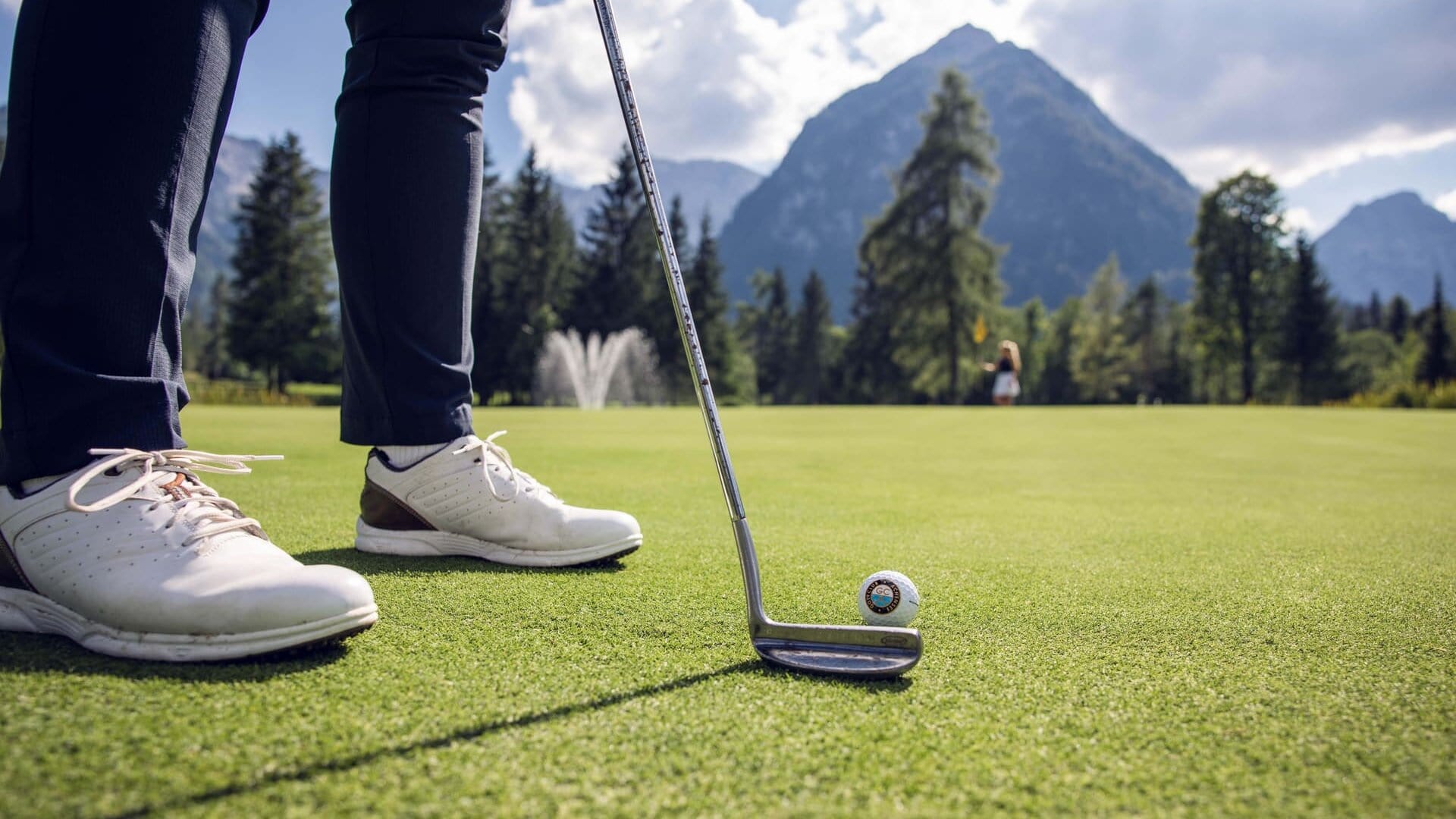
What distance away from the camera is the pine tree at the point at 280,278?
3369cm

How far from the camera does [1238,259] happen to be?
35875 millimetres

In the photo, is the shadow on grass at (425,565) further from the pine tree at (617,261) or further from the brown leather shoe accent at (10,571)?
the pine tree at (617,261)

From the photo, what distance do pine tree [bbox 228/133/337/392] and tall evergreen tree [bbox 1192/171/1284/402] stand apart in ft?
123

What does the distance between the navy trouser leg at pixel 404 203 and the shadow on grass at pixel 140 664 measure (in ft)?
2.21

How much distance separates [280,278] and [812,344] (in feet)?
106

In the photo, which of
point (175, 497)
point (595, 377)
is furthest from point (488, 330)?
point (175, 497)

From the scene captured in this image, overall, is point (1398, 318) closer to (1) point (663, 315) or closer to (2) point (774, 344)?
(2) point (774, 344)

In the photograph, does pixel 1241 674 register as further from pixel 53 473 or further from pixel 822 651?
pixel 53 473

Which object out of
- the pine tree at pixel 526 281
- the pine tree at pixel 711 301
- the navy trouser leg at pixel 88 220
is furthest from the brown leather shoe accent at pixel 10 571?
the pine tree at pixel 711 301

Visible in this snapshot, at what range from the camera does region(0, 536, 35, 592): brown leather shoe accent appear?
1.15 m

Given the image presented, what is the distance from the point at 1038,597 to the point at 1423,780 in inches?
29.0

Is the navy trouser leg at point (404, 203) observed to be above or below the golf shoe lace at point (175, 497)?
above

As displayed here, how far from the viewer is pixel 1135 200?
18388 cm

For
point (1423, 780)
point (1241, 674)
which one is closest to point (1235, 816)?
point (1423, 780)
